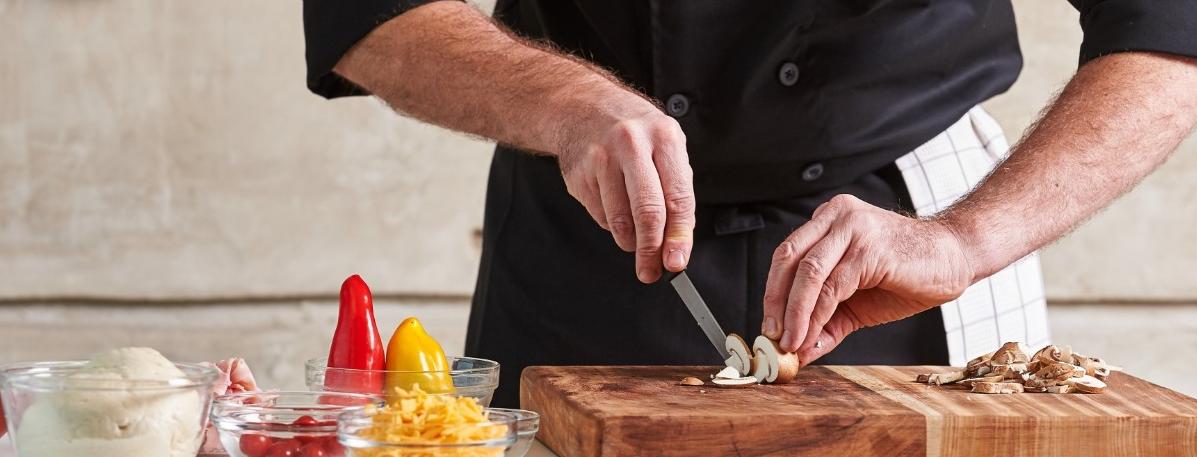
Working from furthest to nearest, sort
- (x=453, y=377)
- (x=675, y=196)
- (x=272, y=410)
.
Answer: (x=675, y=196) → (x=453, y=377) → (x=272, y=410)

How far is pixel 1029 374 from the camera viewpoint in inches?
47.6

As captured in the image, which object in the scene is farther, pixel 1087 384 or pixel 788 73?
pixel 788 73

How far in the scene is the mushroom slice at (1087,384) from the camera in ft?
3.90

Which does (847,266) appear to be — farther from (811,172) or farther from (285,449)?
(285,449)

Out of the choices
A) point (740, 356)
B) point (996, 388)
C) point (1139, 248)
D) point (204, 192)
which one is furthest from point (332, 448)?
point (1139, 248)

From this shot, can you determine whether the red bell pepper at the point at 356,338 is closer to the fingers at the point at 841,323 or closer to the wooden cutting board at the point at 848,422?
the wooden cutting board at the point at 848,422

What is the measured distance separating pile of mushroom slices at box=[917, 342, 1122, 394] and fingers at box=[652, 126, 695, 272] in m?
0.28

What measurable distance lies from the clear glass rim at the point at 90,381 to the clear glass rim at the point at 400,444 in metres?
0.10

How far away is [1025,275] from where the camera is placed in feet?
5.16

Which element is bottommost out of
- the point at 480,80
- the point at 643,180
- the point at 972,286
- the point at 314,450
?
the point at 314,450

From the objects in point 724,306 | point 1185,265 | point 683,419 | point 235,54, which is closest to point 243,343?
point 235,54

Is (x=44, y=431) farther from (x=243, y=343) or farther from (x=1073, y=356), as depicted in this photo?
(x=243, y=343)

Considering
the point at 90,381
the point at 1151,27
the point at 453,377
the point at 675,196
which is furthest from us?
the point at 1151,27

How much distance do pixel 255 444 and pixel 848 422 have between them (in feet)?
1.53
